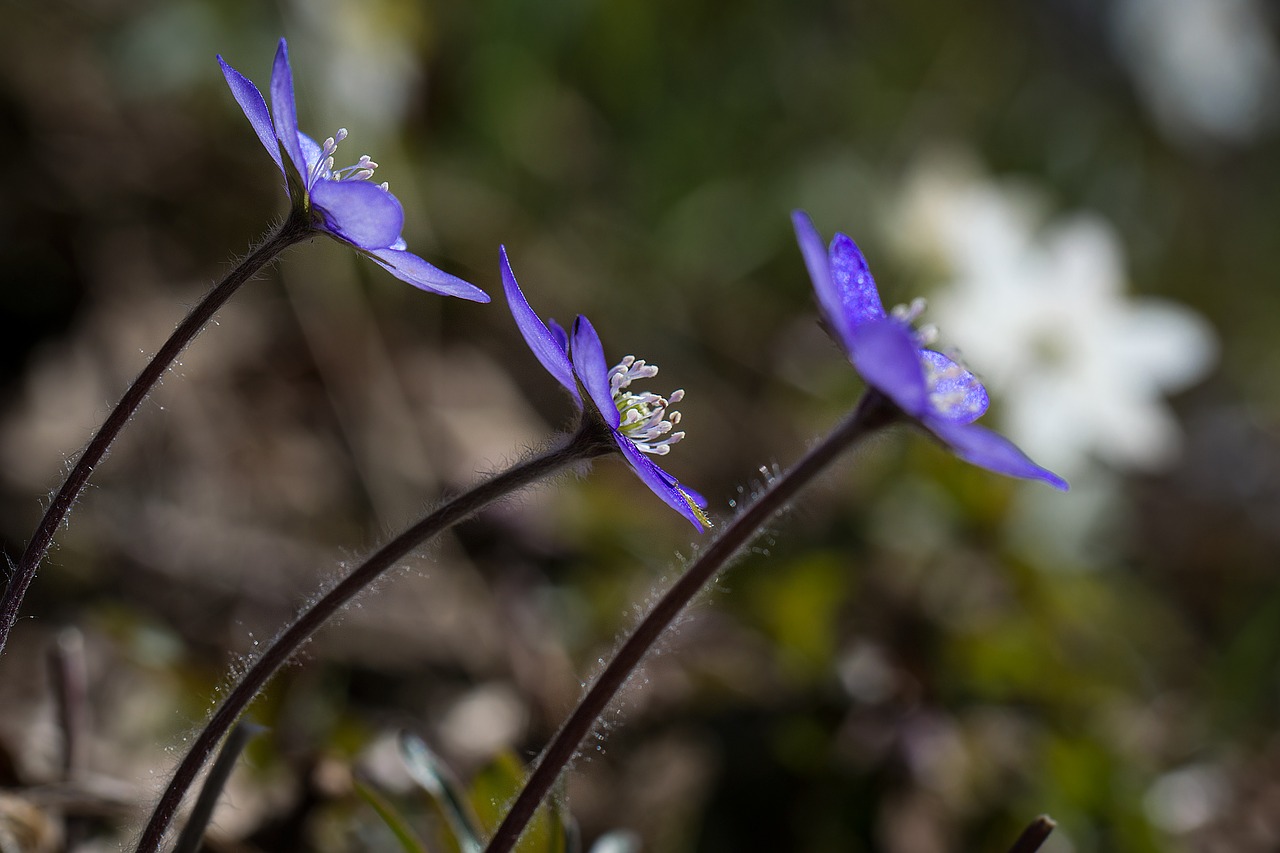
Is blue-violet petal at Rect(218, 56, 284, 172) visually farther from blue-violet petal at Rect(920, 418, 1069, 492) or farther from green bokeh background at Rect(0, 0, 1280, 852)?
blue-violet petal at Rect(920, 418, 1069, 492)

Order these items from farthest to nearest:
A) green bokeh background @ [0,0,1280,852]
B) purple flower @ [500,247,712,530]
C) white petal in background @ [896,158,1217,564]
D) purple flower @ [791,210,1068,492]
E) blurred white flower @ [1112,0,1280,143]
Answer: blurred white flower @ [1112,0,1280,143] → white petal in background @ [896,158,1217,564] → green bokeh background @ [0,0,1280,852] → purple flower @ [500,247,712,530] → purple flower @ [791,210,1068,492]

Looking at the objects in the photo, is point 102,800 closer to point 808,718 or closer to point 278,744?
point 278,744

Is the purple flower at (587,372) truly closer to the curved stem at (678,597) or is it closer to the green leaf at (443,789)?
the curved stem at (678,597)

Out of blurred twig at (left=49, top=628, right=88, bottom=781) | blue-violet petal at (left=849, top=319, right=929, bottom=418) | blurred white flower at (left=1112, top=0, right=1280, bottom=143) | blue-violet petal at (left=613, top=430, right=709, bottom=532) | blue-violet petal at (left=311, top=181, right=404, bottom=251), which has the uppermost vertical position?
blurred white flower at (left=1112, top=0, right=1280, bottom=143)

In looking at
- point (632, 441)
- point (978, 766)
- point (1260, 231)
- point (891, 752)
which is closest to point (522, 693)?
point (891, 752)

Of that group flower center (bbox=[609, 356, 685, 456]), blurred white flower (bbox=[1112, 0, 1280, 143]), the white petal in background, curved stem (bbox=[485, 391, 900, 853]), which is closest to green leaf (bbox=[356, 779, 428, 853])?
curved stem (bbox=[485, 391, 900, 853])

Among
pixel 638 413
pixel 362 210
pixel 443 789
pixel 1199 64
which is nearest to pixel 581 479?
pixel 638 413
